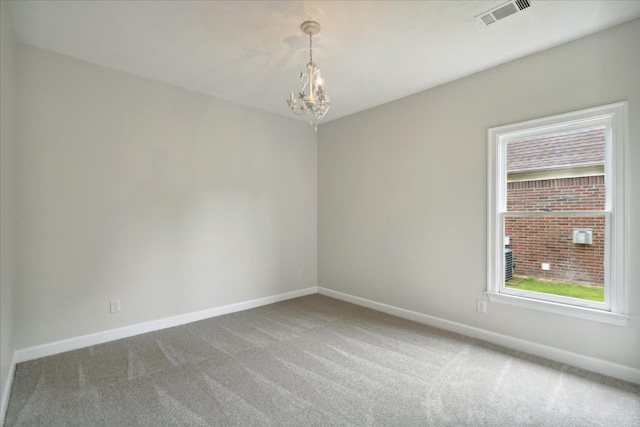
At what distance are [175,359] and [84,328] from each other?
1.05m

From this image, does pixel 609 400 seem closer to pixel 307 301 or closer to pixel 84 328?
pixel 307 301

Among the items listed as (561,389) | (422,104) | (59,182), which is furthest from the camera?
(422,104)

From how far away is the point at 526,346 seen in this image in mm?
3006

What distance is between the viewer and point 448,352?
9.91ft

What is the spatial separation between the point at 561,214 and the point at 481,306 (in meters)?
1.19

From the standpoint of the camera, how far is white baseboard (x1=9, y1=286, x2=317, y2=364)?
9.26 feet

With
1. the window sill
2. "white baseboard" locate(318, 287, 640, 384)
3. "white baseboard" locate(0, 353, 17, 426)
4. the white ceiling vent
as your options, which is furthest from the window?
"white baseboard" locate(0, 353, 17, 426)

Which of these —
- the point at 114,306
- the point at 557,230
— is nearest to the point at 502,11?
the point at 557,230

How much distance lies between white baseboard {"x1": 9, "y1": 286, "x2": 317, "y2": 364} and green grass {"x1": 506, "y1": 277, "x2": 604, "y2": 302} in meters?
3.17

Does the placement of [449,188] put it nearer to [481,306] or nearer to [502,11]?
[481,306]

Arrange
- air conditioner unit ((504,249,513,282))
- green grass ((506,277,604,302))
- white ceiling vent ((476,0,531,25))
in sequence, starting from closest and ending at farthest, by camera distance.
→ white ceiling vent ((476,0,531,25)) → green grass ((506,277,604,302)) → air conditioner unit ((504,249,513,282))

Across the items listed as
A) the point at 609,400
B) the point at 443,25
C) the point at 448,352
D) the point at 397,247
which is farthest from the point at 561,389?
the point at 443,25

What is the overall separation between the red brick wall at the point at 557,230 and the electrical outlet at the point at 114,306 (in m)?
4.13

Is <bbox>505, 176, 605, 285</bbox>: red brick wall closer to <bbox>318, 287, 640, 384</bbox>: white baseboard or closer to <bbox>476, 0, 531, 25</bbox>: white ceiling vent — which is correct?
<bbox>318, 287, 640, 384</bbox>: white baseboard
